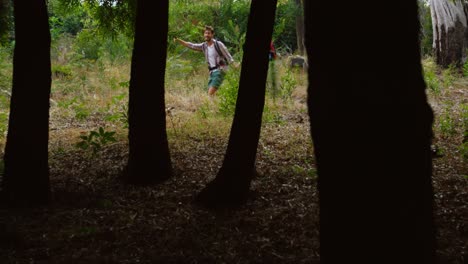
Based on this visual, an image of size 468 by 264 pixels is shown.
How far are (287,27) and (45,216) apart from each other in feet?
54.6

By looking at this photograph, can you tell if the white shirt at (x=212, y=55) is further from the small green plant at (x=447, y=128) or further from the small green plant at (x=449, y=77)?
the small green plant at (x=449, y=77)

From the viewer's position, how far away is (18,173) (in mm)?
4125

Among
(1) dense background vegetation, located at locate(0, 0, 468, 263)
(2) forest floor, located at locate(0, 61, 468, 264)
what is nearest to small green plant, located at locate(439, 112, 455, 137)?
(1) dense background vegetation, located at locate(0, 0, 468, 263)

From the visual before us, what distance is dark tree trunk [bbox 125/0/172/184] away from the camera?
480cm

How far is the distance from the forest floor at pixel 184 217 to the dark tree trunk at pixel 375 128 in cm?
157

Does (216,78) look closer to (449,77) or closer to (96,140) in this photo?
(96,140)

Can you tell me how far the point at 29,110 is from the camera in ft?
13.3

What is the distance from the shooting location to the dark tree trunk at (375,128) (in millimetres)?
1524

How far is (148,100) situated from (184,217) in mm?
1543

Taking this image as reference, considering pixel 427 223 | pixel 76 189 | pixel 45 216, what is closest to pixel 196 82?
pixel 76 189

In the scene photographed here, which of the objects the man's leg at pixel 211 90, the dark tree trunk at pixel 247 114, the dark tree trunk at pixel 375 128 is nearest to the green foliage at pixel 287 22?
the man's leg at pixel 211 90

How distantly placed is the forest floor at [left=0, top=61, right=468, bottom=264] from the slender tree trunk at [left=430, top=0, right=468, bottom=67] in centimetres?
825

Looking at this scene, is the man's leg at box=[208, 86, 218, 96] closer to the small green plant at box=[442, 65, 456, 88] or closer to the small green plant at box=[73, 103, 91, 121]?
the small green plant at box=[73, 103, 91, 121]

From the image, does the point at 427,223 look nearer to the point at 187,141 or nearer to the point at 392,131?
the point at 392,131
